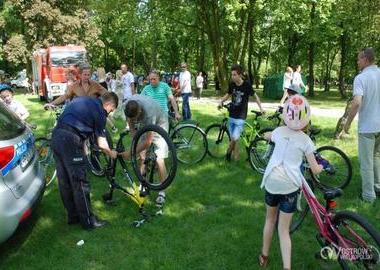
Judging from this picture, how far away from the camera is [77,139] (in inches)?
217

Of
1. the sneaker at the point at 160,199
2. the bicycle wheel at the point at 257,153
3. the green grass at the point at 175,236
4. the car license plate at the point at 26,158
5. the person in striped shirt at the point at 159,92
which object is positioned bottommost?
the green grass at the point at 175,236

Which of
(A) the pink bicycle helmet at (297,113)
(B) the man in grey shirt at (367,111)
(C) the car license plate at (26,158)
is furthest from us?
(B) the man in grey shirt at (367,111)

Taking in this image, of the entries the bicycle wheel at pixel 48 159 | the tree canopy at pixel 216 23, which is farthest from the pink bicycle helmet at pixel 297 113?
the tree canopy at pixel 216 23

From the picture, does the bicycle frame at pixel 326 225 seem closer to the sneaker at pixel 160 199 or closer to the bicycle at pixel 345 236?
the bicycle at pixel 345 236

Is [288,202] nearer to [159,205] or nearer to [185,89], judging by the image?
[159,205]

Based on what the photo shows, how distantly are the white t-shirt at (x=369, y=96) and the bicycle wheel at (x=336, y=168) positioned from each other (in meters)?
0.76

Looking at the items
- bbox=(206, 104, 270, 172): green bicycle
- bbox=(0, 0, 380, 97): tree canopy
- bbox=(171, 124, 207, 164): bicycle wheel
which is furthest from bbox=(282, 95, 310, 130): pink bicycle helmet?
bbox=(0, 0, 380, 97): tree canopy

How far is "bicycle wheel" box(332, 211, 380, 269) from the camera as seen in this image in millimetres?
3781

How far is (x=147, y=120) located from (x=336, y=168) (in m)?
2.98

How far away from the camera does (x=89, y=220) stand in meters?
5.81

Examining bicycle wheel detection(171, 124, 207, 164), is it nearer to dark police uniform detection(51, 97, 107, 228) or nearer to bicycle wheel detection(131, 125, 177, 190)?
bicycle wheel detection(131, 125, 177, 190)

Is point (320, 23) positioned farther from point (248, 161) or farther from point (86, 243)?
point (86, 243)

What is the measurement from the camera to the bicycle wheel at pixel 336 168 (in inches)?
276

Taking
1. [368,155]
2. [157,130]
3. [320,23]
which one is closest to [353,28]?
[320,23]
